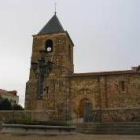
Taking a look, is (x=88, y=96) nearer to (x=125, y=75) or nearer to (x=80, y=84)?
(x=80, y=84)

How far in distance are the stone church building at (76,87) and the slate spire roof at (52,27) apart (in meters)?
0.36

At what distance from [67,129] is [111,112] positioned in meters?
8.14

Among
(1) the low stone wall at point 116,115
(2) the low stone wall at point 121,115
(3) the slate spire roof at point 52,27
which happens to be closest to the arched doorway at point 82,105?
(1) the low stone wall at point 116,115

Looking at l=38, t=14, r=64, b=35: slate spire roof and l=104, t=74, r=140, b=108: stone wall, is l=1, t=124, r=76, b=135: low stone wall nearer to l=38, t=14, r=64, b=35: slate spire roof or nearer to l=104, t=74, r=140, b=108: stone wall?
l=104, t=74, r=140, b=108: stone wall

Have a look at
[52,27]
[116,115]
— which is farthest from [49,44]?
[116,115]

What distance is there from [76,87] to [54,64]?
4.07 m

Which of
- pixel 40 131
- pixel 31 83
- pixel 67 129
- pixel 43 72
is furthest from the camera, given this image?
pixel 31 83

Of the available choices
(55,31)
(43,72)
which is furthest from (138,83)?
(43,72)

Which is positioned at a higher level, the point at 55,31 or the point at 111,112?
the point at 55,31

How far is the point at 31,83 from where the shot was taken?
33.1 meters

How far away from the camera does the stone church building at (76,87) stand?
29.5 metres

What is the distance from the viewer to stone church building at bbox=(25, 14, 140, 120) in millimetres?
29469

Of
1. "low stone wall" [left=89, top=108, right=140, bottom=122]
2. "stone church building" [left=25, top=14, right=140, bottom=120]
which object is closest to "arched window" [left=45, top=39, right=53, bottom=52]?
"stone church building" [left=25, top=14, right=140, bottom=120]

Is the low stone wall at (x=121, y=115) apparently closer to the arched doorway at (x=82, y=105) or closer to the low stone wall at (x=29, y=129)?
the arched doorway at (x=82, y=105)
